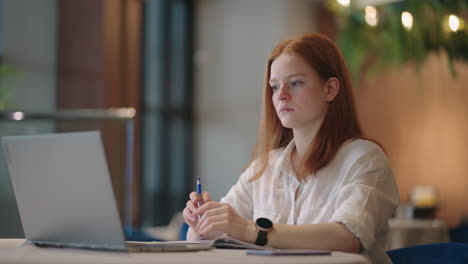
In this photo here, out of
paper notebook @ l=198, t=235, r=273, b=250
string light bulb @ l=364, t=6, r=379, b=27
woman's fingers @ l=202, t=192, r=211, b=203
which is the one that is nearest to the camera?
paper notebook @ l=198, t=235, r=273, b=250

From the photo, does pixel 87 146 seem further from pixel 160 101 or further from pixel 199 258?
pixel 160 101

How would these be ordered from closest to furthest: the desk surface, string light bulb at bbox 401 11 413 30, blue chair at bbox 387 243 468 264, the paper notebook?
1. the desk surface
2. the paper notebook
3. blue chair at bbox 387 243 468 264
4. string light bulb at bbox 401 11 413 30

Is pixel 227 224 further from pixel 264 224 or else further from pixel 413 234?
pixel 413 234

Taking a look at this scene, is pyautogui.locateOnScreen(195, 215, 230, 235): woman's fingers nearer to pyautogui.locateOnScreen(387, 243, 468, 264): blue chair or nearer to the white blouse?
the white blouse

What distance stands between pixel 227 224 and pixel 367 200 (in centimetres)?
43

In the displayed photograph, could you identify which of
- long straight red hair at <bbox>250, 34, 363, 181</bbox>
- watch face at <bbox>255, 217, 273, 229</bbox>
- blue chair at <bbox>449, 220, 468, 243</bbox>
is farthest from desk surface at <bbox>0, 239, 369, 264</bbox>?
blue chair at <bbox>449, 220, 468, 243</bbox>

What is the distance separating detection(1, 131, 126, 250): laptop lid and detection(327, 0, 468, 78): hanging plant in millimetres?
4487

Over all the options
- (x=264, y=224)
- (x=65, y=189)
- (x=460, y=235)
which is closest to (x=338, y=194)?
(x=264, y=224)

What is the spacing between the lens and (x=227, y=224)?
170 cm

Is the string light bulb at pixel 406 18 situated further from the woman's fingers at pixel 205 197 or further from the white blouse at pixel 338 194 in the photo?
the woman's fingers at pixel 205 197

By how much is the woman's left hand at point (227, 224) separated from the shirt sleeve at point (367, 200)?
Answer: 254mm

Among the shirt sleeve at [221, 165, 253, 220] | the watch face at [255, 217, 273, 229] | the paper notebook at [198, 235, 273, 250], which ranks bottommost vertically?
the shirt sleeve at [221, 165, 253, 220]

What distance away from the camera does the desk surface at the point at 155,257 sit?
1.37 metres

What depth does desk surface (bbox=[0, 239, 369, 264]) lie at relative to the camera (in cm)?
137
